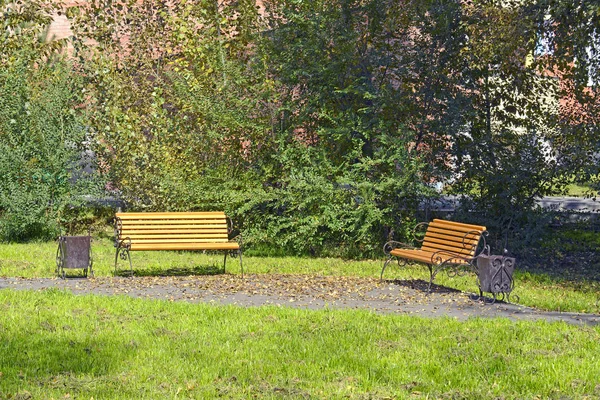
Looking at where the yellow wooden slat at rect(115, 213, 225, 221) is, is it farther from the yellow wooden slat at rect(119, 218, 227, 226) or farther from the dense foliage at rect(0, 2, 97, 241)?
the dense foliage at rect(0, 2, 97, 241)

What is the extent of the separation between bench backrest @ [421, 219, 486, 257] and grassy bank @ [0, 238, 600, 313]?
50 cm

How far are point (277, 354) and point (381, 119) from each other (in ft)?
27.5

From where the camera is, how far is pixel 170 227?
1255cm

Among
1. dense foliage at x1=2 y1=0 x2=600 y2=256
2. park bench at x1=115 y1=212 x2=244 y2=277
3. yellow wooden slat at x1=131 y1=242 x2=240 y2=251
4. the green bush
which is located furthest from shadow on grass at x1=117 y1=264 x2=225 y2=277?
the green bush

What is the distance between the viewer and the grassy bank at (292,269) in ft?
36.4

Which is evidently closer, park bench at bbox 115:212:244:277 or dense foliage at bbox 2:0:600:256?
park bench at bbox 115:212:244:277

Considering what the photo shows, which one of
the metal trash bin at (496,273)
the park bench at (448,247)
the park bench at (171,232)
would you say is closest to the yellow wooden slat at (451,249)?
the park bench at (448,247)

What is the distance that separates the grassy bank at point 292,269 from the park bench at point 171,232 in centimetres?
52

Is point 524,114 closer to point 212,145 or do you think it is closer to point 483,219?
point 483,219

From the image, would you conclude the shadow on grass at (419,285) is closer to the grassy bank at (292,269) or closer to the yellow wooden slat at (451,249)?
the grassy bank at (292,269)

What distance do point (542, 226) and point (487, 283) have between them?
557 centimetres

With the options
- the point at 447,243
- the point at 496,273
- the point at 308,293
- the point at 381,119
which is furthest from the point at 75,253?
the point at 381,119

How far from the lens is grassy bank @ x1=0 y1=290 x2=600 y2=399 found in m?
6.27

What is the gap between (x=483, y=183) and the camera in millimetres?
15508
